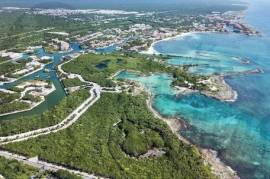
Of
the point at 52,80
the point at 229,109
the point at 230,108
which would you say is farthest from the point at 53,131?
the point at 230,108

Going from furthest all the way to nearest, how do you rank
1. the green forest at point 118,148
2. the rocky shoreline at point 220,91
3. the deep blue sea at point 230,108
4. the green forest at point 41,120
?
the rocky shoreline at point 220,91
the green forest at point 41,120
the deep blue sea at point 230,108
the green forest at point 118,148

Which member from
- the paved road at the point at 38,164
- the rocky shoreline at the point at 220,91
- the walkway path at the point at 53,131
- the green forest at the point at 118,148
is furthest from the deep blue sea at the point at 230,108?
the paved road at the point at 38,164

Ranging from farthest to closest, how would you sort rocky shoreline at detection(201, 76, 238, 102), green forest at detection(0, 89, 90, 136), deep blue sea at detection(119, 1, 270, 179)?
rocky shoreline at detection(201, 76, 238, 102) → green forest at detection(0, 89, 90, 136) → deep blue sea at detection(119, 1, 270, 179)

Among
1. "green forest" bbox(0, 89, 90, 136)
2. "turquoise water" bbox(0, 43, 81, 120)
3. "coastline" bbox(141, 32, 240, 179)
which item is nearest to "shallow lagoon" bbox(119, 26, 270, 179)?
"coastline" bbox(141, 32, 240, 179)

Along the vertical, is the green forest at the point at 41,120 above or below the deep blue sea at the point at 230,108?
above

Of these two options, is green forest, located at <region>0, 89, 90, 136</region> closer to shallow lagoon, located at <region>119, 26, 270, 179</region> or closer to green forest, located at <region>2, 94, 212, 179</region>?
green forest, located at <region>2, 94, 212, 179</region>

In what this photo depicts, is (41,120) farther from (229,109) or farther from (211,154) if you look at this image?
(229,109)

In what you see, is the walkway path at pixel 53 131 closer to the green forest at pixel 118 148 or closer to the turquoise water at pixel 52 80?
the green forest at pixel 118 148

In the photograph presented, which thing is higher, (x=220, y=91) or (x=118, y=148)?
(x=118, y=148)

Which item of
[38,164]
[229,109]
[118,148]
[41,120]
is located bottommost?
[229,109]

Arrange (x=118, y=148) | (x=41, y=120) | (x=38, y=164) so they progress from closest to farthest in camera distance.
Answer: (x=38, y=164)
(x=118, y=148)
(x=41, y=120)
